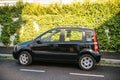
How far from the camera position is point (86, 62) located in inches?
423

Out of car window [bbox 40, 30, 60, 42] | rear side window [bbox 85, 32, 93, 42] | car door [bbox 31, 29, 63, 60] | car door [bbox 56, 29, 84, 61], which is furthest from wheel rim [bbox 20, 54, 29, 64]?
rear side window [bbox 85, 32, 93, 42]

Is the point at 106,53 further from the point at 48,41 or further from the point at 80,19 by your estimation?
the point at 48,41

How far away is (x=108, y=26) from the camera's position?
15.4 m

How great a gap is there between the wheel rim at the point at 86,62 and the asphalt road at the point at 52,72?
260mm

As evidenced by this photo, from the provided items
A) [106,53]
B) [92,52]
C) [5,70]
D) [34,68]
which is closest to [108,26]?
[106,53]

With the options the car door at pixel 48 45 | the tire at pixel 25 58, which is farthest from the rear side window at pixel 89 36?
the tire at pixel 25 58

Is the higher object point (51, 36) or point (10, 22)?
point (10, 22)

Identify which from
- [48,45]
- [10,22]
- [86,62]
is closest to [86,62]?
[86,62]

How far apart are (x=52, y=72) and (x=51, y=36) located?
1.68m

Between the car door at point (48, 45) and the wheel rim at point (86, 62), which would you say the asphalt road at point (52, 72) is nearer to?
the wheel rim at point (86, 62)

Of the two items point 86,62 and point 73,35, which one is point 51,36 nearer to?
point 73,35

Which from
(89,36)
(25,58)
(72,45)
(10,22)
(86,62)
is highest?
(10,22)

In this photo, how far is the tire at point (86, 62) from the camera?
1070cm

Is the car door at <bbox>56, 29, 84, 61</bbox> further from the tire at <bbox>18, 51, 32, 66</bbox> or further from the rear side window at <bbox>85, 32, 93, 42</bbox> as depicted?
the tire at <bbox>18, 51, 32, 66</bbox>
